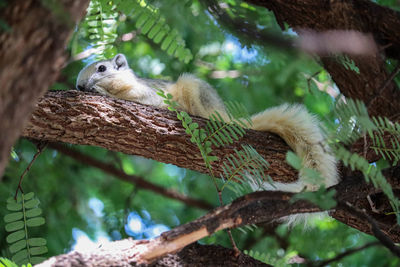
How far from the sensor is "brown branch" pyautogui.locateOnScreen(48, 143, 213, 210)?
6.13 meters

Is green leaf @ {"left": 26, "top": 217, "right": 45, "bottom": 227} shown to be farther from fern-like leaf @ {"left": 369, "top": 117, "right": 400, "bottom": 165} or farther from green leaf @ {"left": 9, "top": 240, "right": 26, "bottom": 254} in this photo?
fern-like leaf @ {"left": 369, "top": 117, "right": 400, "bottom": 165}

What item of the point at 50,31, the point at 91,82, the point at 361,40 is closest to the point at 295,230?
the point at 361,40

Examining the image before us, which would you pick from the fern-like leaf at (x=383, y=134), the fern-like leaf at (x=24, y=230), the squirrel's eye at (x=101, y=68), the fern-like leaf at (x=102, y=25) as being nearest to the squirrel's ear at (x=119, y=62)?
the squirrel's eye at (x=101, y=68)

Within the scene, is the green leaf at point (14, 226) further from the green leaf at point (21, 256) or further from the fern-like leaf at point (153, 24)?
the fern-like leaf at point (153, 24)

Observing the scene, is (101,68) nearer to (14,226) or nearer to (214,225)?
(14,226)

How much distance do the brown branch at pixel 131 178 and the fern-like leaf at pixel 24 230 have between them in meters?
2.55

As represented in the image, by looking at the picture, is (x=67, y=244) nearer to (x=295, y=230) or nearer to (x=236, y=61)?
(x=295, y=230)

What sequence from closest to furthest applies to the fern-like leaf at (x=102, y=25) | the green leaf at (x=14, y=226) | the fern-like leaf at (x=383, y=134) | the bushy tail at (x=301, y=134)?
the fern-like leaf at (x=383, y=134)
the green leaf at (x=14, y=226)
the bushy tail at (x=301, y=134)
the fern-like leaf at (x=102, y=25)

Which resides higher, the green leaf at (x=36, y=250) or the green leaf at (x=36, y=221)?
the green leaf at (x=36, y=221)

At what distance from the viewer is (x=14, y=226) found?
3.22 meters

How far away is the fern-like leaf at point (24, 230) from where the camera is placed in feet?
10.2

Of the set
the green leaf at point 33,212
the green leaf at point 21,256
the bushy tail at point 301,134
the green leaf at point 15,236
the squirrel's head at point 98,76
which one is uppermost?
the bushy tail at point 301,134

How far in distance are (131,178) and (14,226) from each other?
3323mm

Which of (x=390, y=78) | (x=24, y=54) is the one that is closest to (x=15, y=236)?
(x=24, y=54)
